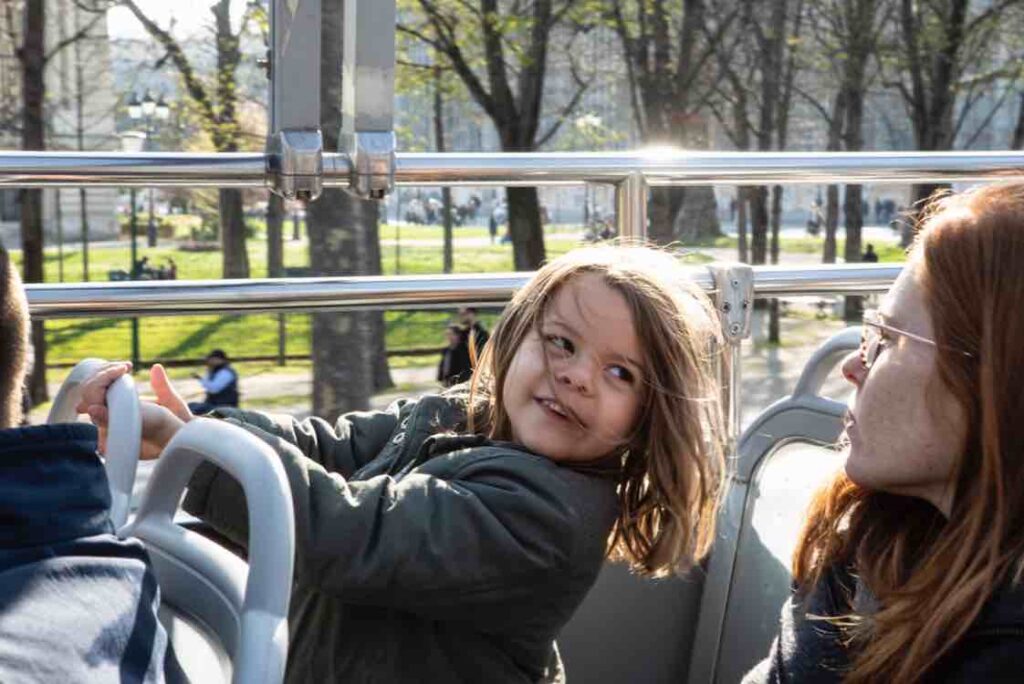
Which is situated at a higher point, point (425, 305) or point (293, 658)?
point (425, 305)

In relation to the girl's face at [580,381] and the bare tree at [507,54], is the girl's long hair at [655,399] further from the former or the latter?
the bare tree at [507,54]

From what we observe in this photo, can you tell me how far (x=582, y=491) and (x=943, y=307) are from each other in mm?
541

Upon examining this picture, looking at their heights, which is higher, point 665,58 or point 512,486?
point 665,58

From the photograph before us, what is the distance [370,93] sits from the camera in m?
2.60

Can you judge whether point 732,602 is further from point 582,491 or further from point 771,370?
point 771,370

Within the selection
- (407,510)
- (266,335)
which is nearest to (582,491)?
(407,510)

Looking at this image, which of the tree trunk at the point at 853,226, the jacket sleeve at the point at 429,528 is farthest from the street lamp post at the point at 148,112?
the jacket sleeve at the point at 429,528

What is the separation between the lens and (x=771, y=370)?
19.4 meters

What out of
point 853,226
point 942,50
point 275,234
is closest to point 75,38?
point 275,234

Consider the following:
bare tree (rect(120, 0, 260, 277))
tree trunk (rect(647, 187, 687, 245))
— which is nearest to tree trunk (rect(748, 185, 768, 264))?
tree trunk (rect(647, 187, 687, 245))

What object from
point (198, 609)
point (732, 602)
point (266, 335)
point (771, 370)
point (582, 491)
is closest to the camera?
point (198, 609)

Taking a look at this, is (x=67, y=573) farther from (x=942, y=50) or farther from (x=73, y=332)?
(x=73, y=332)

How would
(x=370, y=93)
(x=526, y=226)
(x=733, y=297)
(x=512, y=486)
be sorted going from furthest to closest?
(x=526, y=226) < (x=733, y=297) < (x=370, y=93) < (x=512, y=486)

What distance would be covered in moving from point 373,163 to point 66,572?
1382 millimetres
